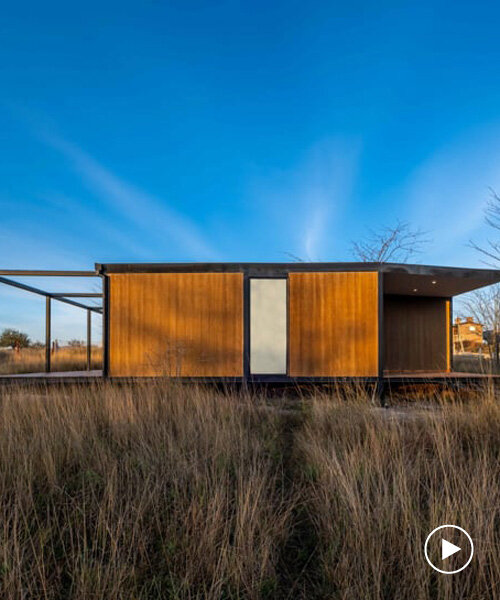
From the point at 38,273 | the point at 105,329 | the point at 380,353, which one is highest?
the point at 38,273

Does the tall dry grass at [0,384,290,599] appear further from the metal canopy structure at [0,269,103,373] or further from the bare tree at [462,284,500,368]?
the bare tree at [462,284,500,368]

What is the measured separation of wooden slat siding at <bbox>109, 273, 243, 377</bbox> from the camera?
265 inches

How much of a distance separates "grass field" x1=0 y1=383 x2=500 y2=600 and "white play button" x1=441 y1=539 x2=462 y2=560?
0.09 metres

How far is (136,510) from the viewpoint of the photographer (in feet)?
6.52

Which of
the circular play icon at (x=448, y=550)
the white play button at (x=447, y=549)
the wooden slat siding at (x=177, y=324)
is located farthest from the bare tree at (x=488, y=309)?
the white play button at (x=447, y=549)

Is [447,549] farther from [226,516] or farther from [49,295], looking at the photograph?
[49,295]

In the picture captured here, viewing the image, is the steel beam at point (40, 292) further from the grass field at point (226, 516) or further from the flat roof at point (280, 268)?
the grass field at point (226, 516)

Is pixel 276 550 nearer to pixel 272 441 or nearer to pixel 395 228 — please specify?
pixel 272 441

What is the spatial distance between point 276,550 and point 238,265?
5.52 metres

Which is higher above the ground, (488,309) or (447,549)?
(488,309)

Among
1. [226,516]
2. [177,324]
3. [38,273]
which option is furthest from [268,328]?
[38,273]

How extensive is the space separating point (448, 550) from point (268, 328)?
5.28 meters

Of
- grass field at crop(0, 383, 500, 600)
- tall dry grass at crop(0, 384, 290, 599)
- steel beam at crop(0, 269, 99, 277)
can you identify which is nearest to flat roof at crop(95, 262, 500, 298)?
steel beam at crop(0, 269, 99, 277)

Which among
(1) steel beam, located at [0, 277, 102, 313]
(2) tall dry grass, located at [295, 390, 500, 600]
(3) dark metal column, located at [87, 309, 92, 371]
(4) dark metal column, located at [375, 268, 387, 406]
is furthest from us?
(3) dark metal column, located at [87, 309, 92, 371]
